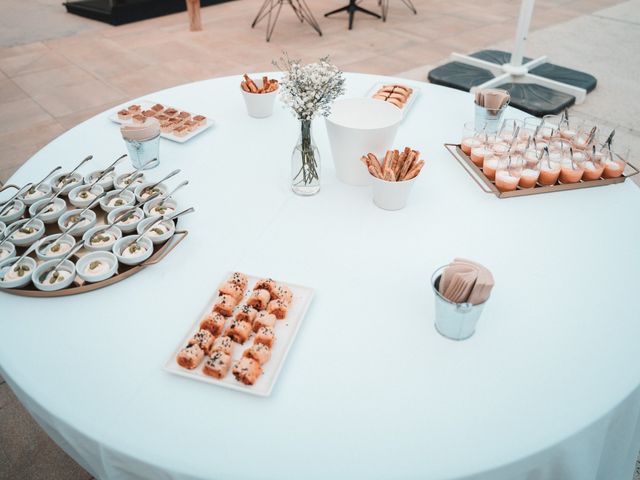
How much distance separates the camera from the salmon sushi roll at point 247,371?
36.0 inches

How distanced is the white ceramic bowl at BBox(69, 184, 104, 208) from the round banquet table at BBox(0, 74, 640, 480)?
23 centimetres

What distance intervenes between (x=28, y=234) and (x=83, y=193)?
20 cm

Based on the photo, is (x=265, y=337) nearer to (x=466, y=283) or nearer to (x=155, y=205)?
(x=466, y=283)

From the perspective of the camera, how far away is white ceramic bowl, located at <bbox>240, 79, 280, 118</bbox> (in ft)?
5.91

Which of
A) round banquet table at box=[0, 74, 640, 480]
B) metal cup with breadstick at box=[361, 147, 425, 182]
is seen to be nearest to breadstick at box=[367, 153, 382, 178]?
metal cup with breadstick at box=[361, 147, 425, 182]

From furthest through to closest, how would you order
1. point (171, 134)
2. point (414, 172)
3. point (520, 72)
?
point (520, 72), point (171, 134), point (414, 172)

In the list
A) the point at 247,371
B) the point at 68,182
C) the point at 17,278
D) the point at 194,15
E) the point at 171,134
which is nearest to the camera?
the point at 247,371

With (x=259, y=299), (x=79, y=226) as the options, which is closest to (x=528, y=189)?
(x=259, y=299)

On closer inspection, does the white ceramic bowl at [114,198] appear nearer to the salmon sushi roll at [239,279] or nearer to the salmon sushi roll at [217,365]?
the salmon sushi roll at [239,279]

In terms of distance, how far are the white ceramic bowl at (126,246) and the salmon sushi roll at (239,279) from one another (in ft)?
0.75

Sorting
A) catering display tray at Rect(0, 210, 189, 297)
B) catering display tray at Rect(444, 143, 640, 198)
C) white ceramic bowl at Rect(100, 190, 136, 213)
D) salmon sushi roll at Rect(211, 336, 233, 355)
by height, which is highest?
catering display tray at Rect(444, 143, 640, 198)

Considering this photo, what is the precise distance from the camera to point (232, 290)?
1.09m

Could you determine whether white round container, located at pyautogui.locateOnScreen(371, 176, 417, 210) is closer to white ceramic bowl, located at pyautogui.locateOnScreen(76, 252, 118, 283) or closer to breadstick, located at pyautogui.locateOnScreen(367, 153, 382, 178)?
breadstick, located at pyautogui.locateOnScreen(367, 153, 382, 178)

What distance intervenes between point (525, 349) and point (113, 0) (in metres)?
5.96
